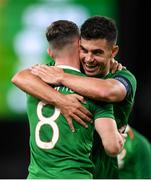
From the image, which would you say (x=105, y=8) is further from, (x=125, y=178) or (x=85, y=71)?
(x=85, y=71)

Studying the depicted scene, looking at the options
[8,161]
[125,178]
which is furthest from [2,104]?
[125,178]

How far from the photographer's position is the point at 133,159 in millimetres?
6324

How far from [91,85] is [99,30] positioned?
0.99 ft

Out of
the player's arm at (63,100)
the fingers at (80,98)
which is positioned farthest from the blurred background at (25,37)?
the fingers at (80,98)

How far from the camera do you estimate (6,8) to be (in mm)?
9695

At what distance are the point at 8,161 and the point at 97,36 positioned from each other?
5.62 metres

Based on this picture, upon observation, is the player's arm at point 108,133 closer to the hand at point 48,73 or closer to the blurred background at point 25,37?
the hand at point 48,73

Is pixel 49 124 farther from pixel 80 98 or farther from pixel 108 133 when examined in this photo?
pixel 108 133

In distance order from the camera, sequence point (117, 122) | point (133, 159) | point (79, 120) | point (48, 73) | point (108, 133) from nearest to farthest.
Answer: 1. point (108, 133)
2. point (79, 120)
3. point (48, 73)
4. point (117, 122)
5. point (133, 159)

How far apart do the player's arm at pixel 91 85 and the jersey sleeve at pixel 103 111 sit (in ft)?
0.12

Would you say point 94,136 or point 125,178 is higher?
point 94,136

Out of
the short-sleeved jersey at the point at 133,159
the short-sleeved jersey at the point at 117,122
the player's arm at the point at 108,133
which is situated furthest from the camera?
the short-sleeved jersey at the point at 133,159

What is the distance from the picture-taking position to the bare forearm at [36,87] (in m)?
4.82

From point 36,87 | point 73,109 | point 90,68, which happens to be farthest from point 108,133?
point 36,87
